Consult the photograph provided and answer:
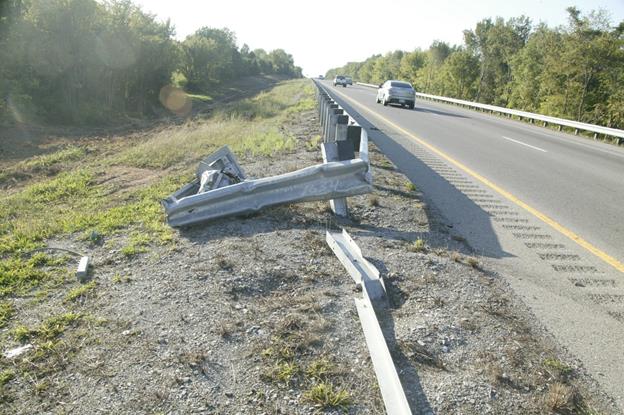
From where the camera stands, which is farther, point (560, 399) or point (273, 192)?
point (273, 192)

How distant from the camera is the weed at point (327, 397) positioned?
2547mm

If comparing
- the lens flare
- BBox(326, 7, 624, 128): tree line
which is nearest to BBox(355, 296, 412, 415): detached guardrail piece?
BBox(326, 7, 624, 128): tree line

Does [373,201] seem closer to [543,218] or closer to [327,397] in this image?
[543,218]

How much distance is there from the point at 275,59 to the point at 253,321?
18355 centimetres

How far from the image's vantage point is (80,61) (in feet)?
83.7

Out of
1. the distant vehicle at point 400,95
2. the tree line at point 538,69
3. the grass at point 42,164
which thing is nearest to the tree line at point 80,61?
the grass at point 42,164

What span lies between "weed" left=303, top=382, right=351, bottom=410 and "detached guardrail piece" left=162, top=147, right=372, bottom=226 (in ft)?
9.40

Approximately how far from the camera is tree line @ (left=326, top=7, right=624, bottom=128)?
24906 mm

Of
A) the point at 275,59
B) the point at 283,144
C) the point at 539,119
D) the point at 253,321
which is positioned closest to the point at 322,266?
the point at 253,321

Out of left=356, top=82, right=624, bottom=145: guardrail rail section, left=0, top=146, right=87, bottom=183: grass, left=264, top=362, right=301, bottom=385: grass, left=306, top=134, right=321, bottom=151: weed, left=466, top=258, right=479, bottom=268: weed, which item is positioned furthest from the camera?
left=356, top=82, right=624, bottom=145: guardrail rail section

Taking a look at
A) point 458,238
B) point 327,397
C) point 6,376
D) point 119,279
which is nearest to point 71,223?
point 119,279

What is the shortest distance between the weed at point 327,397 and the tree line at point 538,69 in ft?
91.1

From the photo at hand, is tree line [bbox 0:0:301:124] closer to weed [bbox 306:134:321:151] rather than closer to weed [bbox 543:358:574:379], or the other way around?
weed [bbox 306:134:321:151]

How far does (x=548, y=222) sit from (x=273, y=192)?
3.78 metres
